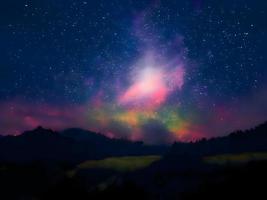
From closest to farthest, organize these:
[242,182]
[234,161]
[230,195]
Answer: [230,195] < [242,182] < [234,161]

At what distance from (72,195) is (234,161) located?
7862 cm

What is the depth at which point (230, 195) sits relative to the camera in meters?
76.0

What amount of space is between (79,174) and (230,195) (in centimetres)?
6445

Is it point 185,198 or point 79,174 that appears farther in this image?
point 79,174

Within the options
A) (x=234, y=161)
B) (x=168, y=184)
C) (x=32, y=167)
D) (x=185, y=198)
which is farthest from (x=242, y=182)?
(x=32, y=167)

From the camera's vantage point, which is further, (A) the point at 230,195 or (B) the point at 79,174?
(B) the point at 79,174

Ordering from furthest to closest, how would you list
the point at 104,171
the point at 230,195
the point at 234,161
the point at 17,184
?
the point at 234,161, the point at 104,171, the point at 17,184, the point at 230,195

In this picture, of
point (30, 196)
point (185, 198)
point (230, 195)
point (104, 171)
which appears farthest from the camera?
point (104, 171)


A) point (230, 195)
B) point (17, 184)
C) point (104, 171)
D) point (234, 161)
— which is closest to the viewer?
point (230, 195)

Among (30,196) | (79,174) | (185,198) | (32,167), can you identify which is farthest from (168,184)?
(32,167)

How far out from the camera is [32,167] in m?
148

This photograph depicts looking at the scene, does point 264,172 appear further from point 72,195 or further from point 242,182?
point 72,195

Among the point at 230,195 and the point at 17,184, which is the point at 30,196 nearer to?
the point at 17,184

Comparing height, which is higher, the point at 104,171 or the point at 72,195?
the point at 104,171
